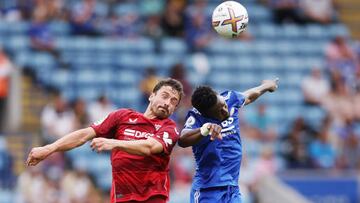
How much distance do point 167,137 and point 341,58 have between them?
14125 mm

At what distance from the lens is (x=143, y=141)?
1052cm

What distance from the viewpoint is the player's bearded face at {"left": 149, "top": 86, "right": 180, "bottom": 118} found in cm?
1093

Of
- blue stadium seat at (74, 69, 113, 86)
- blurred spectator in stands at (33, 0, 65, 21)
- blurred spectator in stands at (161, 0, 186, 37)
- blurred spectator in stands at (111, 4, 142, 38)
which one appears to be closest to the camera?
blue stadium seat at (74, 69, 113, 86)

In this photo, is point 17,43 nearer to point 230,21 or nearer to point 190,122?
point 230,21

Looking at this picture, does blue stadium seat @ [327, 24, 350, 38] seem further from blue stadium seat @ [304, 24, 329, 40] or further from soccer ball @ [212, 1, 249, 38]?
soccer ball @ [212, 1, 249, 38]

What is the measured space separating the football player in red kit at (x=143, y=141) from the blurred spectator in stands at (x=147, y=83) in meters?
10.3

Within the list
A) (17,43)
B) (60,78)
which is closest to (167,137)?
(60,78)

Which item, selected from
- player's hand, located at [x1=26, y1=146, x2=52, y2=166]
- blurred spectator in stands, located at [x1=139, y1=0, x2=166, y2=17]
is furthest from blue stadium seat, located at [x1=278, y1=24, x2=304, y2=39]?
player's hand, located at [x1=26, y1=146, x2=52, y2=166]

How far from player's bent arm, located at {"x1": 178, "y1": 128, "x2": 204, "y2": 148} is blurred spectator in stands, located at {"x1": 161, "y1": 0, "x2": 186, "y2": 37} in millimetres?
13222

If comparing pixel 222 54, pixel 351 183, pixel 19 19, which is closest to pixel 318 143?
pixel 351 183

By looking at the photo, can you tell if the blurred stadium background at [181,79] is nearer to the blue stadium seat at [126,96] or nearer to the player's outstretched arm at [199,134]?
the blue stadium seat at [126,96]

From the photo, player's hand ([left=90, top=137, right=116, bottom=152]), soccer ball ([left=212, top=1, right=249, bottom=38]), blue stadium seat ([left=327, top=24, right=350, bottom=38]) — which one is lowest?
blue stadium seat ([left=327, top=24, right=350, bottom=38])

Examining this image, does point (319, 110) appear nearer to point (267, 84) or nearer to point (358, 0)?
point (358, 0)

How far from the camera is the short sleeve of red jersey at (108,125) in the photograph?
10.8 meters
